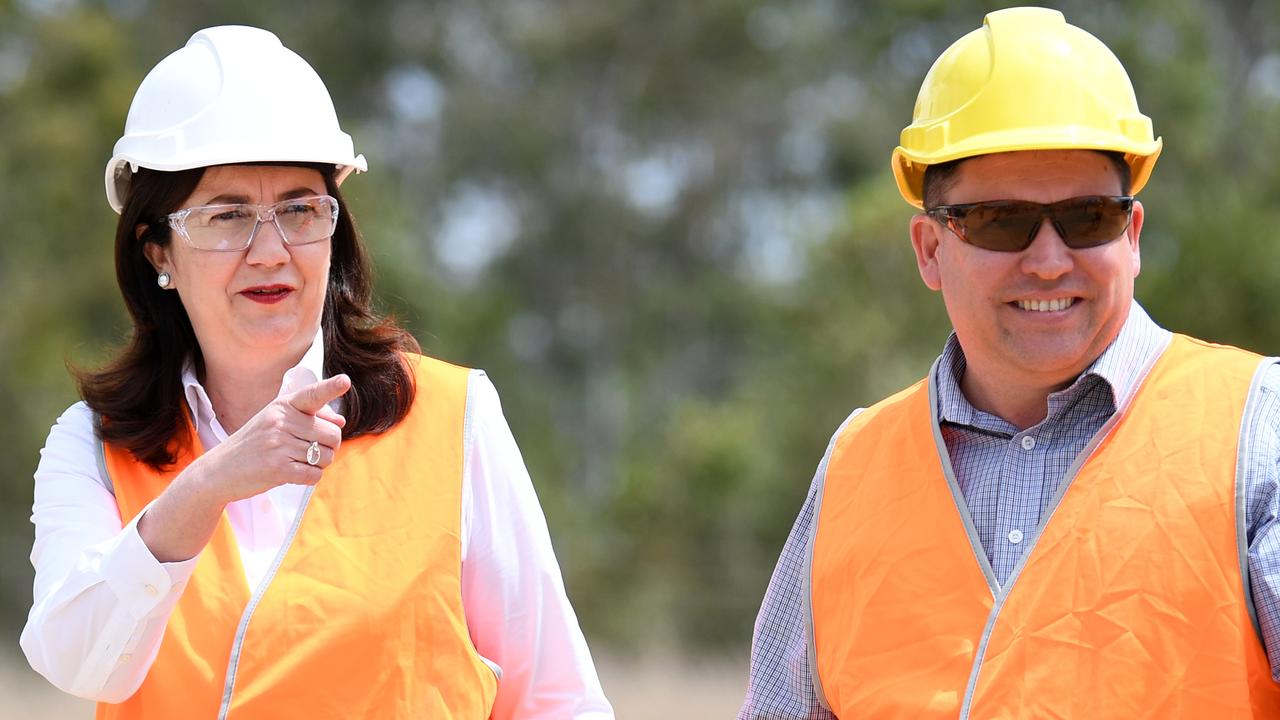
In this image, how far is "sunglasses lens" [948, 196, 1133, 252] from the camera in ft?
10.1

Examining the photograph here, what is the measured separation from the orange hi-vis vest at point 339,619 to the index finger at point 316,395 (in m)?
0.39

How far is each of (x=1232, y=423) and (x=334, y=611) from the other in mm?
1637

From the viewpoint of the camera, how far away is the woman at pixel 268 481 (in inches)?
122

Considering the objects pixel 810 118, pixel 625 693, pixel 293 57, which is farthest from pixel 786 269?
pixel 293 57

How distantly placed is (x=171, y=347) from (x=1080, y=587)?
6.27ft

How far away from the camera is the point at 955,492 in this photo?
10.5 feet

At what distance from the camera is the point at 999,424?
322cm

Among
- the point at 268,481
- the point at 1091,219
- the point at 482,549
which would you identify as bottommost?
the point at 482,549

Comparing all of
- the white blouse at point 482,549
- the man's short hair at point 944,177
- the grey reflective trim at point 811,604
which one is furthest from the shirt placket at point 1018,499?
the white blouse at point 482,549

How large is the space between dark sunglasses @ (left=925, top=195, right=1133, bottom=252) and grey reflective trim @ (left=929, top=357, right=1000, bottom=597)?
33cm

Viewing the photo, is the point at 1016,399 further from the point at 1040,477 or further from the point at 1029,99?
the point at 1029,99

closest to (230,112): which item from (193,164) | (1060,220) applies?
(193,164)

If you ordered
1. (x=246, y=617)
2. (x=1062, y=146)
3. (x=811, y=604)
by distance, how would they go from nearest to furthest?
(x=1062, y=146) < (x=246, y=617) < (x=811, y=604)

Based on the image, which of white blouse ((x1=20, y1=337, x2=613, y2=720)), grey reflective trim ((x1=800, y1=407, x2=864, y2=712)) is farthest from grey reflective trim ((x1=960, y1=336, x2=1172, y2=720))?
white blouse ((x1=20, y1=337, x2=613, y2=720))
